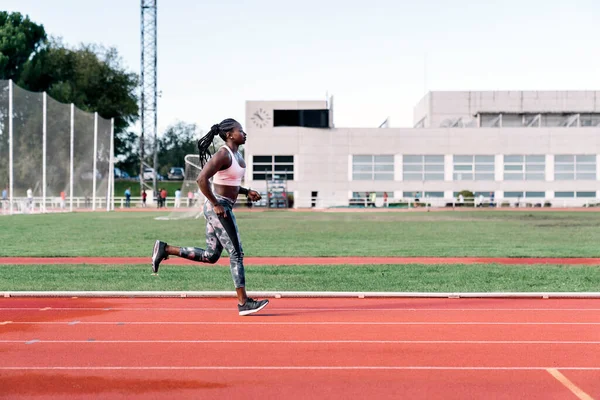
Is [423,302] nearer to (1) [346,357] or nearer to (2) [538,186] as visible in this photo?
(1) [346,357]

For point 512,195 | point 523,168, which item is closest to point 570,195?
point 523,168

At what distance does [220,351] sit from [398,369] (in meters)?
1.66

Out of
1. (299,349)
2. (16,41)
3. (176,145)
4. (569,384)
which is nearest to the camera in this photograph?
(569,384)

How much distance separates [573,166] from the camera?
3285 inches

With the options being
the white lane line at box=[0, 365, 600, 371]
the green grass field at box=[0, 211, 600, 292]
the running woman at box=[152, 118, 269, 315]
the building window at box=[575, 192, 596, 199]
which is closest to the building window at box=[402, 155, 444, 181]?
the building window at box=[575, 192, 596, 199]

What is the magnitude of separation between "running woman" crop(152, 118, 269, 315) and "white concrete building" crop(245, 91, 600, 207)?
2902 inches

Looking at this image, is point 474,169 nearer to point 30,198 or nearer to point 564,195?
point 564,195

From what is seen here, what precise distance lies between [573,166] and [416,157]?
1651 centimetres

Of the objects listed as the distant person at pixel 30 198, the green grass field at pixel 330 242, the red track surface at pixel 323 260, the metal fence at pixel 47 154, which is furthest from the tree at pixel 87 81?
the red track surface at pixel 323 260

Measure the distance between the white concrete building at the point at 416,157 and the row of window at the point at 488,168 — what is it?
11cm

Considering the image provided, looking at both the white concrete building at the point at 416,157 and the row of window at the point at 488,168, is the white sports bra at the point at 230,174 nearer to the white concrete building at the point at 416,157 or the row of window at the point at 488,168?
the white concrete building at the point at 416,157

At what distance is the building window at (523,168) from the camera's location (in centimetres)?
8344

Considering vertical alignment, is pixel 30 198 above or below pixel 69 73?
below

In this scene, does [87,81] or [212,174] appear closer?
[212,174]
